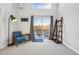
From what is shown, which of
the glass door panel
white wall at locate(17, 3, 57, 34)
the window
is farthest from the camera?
the glass door panel

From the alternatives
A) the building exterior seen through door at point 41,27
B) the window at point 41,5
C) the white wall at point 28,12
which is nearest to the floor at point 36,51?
the white wall at point 28,12

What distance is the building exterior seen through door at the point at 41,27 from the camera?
10.1 m

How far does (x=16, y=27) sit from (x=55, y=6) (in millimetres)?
3441

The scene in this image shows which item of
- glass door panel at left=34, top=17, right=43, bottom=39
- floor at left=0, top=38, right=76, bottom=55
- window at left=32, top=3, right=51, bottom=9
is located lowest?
floor at left=0, top=38, right=76, bottom=55

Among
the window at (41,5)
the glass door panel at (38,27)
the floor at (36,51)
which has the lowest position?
the floor at (36,51)

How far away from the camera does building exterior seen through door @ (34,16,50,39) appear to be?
10055 millimetres

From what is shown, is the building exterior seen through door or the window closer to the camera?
the window

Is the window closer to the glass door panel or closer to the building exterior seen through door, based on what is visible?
the building exterior seen through door

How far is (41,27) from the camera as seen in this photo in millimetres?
10469

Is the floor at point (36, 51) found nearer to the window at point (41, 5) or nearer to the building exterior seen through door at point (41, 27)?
the building exterior seen through door at point (41, 27)

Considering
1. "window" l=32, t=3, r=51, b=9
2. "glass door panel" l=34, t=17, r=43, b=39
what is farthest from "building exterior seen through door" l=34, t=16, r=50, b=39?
"window" l=32, t=3, r=51, b=9

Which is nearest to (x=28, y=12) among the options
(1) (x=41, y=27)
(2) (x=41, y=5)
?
(2) (x=41, y=5)

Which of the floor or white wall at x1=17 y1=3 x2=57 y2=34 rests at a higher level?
white wall at x1=17 y1=3 x2=57 y2=34

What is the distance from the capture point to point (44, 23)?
34.0 ft
